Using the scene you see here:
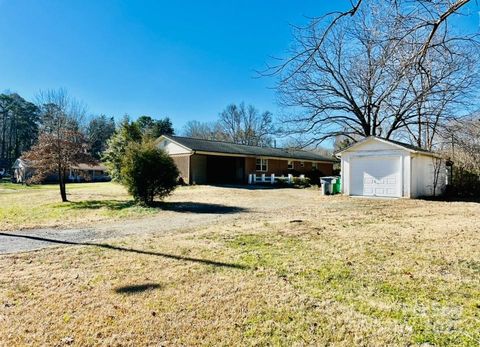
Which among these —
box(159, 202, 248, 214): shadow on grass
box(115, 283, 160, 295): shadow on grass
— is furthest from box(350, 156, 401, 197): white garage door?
box(115, 283, 160, 295): shadow on grass

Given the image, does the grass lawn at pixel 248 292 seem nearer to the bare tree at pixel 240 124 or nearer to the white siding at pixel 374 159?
the white siding at pixel 374 159

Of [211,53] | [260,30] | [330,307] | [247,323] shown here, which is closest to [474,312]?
[330,307]

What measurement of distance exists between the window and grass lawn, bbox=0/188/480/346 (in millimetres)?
22520

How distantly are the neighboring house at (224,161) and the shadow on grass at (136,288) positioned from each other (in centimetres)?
2075

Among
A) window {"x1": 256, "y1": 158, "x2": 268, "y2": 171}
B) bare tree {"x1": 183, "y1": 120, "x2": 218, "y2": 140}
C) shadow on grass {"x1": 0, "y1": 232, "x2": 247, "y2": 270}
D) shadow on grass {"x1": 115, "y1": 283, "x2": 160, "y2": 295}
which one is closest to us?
shadow on grass {"x1": 115, "y1": 283, "x2": 160, "y2": 295}

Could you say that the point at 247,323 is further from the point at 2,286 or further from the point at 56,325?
the point at 2,286

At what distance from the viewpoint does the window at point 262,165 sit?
97.6ft

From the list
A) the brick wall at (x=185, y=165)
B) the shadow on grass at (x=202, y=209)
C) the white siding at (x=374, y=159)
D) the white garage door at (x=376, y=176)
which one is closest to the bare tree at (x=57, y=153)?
the shadow on grass at (x=202, y=209)

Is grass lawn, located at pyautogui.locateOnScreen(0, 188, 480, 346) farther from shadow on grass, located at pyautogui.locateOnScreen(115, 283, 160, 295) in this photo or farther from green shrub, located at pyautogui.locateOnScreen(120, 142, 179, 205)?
green shrub, located at pyautogui.locateOnScreen(120, 142, 179, 205)

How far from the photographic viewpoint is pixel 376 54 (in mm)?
4984

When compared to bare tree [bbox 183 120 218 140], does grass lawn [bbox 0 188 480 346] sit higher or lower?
lower

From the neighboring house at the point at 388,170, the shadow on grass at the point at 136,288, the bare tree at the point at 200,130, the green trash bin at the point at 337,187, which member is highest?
the bare tree at the point at 200,130

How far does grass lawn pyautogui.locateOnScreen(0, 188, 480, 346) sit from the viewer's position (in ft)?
9.87

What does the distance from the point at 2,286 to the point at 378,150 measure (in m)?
16.6
